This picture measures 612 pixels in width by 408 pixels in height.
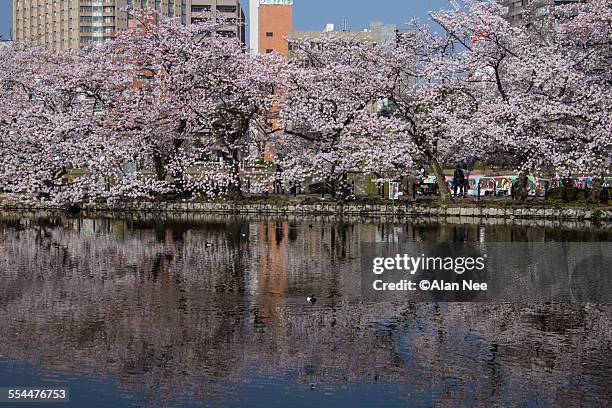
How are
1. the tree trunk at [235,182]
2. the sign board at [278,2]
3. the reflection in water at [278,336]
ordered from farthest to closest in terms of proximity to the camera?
the sign board at [278,2], the tree trunk at [235,182], the reflection in water at [278,336]

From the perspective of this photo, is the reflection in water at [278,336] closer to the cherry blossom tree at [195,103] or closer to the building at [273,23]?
the cherry blossom tree at [195,103]

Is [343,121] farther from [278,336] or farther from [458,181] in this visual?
[278,336]

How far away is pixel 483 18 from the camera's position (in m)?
40.4

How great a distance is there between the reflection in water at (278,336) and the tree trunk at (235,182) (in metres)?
20.2

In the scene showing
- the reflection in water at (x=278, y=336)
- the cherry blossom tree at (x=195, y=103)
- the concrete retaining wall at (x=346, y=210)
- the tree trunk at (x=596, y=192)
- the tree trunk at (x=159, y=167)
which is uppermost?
the cherry blossom tree at (x=195, y=103)

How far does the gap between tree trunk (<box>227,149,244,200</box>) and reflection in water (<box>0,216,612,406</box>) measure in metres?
20.2

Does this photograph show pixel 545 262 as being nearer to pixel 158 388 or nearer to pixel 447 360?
pixel 447 360

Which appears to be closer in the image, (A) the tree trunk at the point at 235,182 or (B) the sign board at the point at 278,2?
(A) the tree trunk at the point at 235,182

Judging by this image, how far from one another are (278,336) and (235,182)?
3025 centimetres

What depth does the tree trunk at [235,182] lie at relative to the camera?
4412cm

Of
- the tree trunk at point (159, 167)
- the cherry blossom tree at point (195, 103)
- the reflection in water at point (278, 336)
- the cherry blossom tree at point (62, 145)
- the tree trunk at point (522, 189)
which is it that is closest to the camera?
the reflection in water at point (278, 336)

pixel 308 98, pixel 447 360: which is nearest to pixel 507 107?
pixel 308 98

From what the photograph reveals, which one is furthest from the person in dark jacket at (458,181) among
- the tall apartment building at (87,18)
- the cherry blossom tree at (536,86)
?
the tall apartment building at (87,18)

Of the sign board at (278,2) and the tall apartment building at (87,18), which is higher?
the tall apartment building at (87,18)
